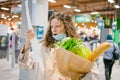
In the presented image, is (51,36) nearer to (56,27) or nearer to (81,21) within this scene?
(56,27)

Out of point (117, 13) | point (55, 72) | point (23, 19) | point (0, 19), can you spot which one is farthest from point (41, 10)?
point (0, 19)

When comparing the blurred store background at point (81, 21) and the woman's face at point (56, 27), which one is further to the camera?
the blurred store background at point (81, 21)

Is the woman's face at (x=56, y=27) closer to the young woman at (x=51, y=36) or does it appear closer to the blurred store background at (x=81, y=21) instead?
the young woman at (x=51, y=36)

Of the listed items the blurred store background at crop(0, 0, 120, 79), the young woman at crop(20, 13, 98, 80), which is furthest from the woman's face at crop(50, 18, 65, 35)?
the blurred store background at crop(0, 0, 120, 79)

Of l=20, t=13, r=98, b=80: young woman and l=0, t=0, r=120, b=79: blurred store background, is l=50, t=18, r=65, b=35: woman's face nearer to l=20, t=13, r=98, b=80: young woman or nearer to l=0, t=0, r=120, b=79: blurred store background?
l=20, t=13, r=98, b=80: young woman

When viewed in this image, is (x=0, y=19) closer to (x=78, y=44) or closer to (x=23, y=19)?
(x=23, y=19)

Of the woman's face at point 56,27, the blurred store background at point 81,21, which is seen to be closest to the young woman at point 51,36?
the woman's face at point 56,27

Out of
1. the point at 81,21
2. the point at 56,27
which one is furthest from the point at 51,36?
the point at 81,21

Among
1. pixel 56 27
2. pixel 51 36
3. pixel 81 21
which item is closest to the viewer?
pixel 56 27

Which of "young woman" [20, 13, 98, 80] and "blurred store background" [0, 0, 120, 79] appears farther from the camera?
"blurred store background" [0, 0, 120, 79]

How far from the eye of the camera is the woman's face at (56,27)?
74.9 inches

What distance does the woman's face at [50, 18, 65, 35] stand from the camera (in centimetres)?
190

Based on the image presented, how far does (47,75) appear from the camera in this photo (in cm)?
179

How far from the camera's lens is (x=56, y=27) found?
1.93 m
